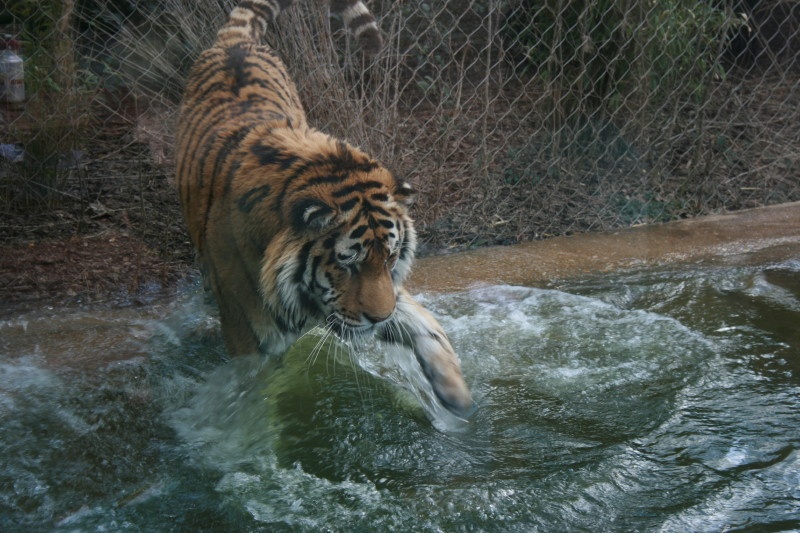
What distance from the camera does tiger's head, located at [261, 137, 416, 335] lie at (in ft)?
8.68

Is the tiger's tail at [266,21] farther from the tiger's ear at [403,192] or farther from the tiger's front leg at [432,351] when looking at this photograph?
the tiger's front leg at [432,351]

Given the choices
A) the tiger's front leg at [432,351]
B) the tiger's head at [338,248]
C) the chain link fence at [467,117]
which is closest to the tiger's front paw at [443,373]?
the tiger's front leg at [432,351]

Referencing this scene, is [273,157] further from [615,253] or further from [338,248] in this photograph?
[615,253]

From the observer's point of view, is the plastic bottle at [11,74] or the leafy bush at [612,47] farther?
the leafy bush at [612,47]

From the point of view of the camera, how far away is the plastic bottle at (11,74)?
166 inches

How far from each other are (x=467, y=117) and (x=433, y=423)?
3.17 metres

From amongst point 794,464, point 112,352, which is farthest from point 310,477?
point 794,464

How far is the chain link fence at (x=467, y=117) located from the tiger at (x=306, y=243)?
154cm

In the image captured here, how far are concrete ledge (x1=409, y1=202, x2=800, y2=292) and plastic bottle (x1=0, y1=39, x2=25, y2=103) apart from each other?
214 cm

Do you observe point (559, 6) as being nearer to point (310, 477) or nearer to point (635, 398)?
point (635, 398)

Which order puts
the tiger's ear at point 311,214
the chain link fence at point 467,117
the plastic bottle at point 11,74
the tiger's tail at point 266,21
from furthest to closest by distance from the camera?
the chain link fence at point 467,117, the plastic bottle at point 11,74, the tiger's tail at point 266,21, the tiger's ear at point 311,214

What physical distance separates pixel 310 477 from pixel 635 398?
1.15m

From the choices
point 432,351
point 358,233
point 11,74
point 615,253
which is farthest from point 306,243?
point 11,74

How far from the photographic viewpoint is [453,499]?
7.68ft
